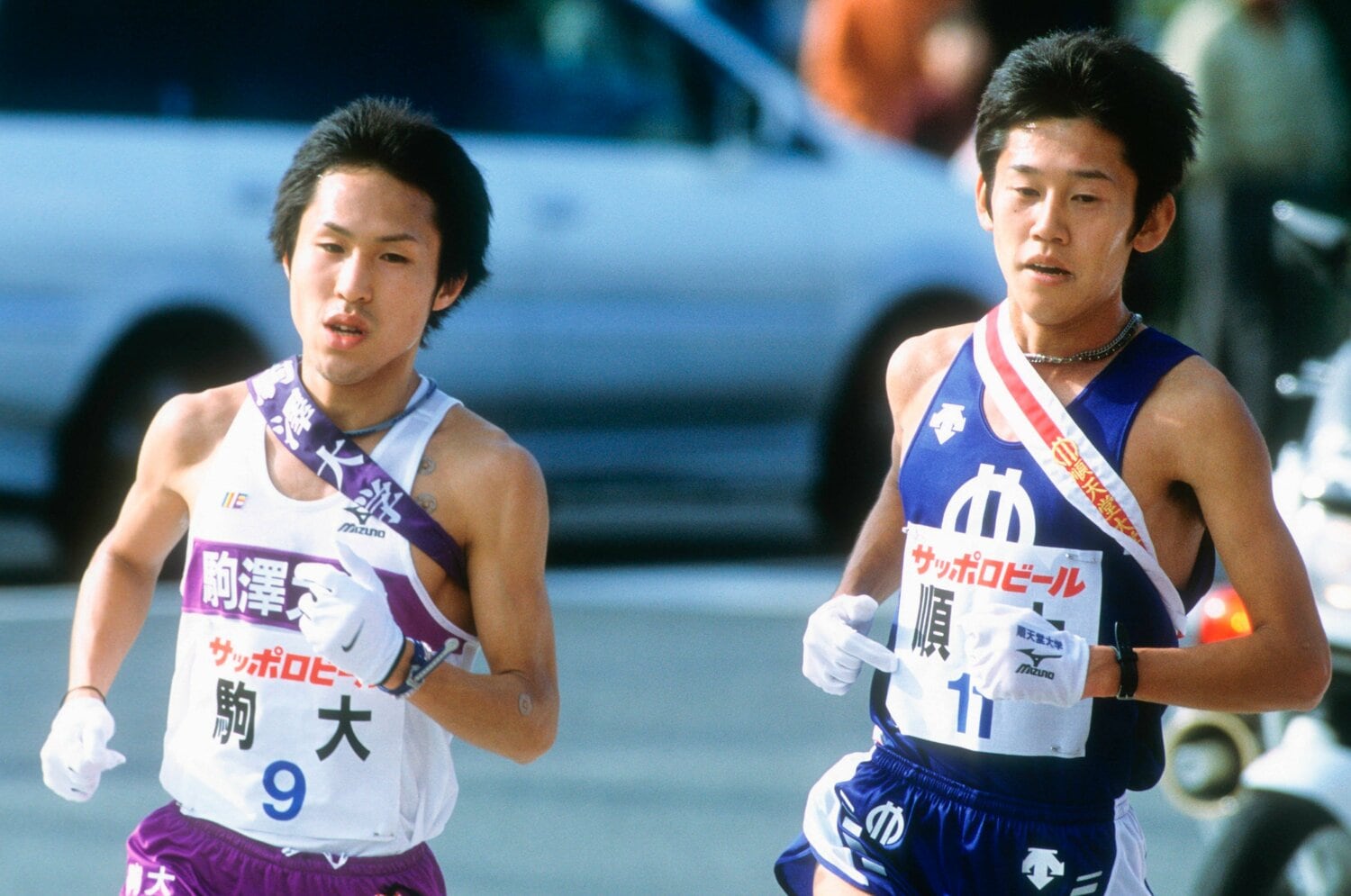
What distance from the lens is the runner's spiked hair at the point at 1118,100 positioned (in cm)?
311

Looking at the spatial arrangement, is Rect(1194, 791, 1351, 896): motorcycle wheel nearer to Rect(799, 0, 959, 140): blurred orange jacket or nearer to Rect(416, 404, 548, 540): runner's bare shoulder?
Rect(416, 404, 548, 540): runner's bare shoulder

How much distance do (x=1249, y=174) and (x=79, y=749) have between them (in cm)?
705

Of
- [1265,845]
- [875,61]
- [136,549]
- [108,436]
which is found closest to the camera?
[136,549]

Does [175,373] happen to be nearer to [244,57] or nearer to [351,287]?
[244,57]

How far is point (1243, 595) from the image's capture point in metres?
3.04

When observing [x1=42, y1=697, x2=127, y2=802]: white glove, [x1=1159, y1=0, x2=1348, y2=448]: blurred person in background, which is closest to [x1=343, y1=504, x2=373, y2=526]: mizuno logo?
[x1=42, y1=697, x2=127, y2=802]: white glove

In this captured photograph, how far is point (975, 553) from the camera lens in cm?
316

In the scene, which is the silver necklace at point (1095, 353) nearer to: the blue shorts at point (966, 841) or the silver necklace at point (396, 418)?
the blue shorts at point (966, 841)

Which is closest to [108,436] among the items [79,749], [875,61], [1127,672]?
[875,61]

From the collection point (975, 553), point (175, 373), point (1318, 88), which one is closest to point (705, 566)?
point (175, 373)

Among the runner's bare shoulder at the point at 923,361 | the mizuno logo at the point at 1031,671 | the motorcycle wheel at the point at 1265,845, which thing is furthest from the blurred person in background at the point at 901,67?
the mizuno logo at the point at 1031,671

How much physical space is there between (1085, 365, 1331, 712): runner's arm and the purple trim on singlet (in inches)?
34.0

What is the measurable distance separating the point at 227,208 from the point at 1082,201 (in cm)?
571

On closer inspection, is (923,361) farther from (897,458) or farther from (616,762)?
(616,762)
